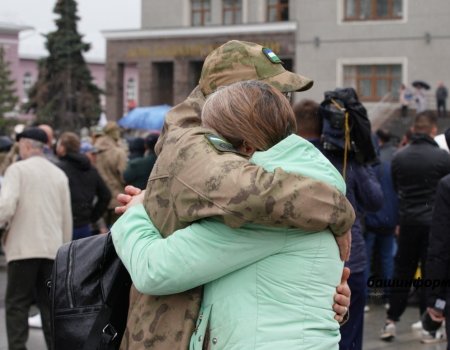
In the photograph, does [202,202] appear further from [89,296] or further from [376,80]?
[376,80]

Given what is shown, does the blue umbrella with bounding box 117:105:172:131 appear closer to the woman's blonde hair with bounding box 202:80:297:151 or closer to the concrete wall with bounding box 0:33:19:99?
the woman's blonde hair with bounding box 202:80:297:151

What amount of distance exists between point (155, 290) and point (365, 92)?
38922 mm

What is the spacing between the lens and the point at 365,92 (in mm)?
40562

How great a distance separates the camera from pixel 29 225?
6.67 metres

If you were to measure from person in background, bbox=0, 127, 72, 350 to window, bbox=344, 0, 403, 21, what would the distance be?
3511 cm

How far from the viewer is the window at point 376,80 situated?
40125mm

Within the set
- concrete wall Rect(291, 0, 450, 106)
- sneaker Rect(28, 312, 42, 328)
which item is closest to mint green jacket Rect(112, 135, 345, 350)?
sneaker Rect(28, 312, 42, 328)

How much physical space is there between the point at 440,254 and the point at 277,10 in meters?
40.8

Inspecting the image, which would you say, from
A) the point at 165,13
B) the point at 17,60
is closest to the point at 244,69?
the point at 165,13

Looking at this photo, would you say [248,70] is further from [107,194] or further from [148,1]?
[148,1]

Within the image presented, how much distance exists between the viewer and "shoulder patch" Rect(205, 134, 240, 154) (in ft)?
8.01

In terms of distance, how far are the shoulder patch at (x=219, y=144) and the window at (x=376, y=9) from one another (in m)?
39.0

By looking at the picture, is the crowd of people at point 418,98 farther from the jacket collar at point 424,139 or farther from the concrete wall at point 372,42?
the jacket collar at point 424,139

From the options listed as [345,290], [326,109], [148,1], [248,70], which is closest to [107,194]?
[326,109]
